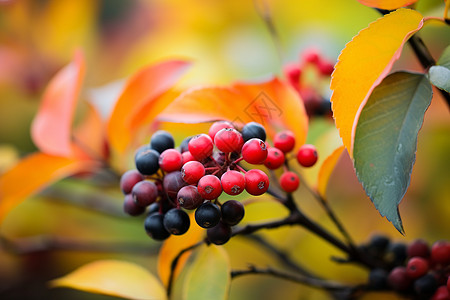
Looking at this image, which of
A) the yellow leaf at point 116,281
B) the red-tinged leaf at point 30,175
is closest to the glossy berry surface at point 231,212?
the yellow leaf at point 116,281

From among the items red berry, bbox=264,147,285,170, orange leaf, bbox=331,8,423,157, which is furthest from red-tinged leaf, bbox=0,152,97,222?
orange leaf, bbox=331,8,423,157

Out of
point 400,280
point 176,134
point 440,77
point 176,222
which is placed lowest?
point 400,280

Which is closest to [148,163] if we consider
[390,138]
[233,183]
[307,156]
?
[233,183]

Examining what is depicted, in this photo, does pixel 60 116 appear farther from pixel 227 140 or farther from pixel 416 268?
pixel 416 268

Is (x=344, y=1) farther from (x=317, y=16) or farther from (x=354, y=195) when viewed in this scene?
(x=354, y=195)

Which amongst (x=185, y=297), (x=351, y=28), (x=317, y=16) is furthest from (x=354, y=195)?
(x=185, y=297)

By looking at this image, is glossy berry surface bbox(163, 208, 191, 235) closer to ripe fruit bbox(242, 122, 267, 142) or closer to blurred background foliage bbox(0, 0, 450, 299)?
ripe fruit bbox(242, 122, 267, 142)

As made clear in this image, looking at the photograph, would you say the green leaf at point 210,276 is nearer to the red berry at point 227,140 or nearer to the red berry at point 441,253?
the red berry at point 227,140
